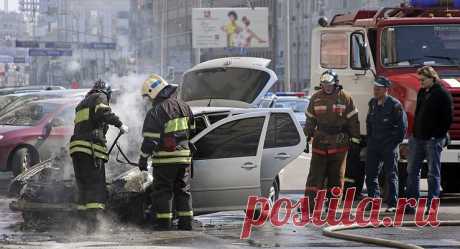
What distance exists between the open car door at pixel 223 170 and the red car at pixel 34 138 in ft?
18.2

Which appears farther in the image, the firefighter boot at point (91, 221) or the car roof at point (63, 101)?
the car roof at point (63, 101)

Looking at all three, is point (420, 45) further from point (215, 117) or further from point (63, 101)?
point (63, 101)

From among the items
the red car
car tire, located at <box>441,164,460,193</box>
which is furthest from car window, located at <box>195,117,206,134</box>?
the red car

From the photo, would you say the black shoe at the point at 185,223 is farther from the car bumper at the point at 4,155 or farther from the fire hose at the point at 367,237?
the car bumper at the point at 4,155

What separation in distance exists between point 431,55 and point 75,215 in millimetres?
5732

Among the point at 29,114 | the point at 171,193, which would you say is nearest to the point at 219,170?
the point at 171,193

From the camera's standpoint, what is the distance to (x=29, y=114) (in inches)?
688

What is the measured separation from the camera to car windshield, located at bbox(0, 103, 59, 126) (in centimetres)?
1734

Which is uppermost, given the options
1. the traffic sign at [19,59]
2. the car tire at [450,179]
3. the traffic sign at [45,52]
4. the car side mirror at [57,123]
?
the car side mirror at [57,123]

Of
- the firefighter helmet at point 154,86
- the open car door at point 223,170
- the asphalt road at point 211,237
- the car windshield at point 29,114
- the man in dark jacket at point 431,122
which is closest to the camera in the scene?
the asphalt road at point 211,237

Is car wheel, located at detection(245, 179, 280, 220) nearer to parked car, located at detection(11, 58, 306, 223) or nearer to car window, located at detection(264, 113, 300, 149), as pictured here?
parked car, located at detection(11, 58, 306, 223)

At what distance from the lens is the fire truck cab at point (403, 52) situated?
13516 millimetres

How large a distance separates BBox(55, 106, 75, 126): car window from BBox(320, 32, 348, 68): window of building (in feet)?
14.7

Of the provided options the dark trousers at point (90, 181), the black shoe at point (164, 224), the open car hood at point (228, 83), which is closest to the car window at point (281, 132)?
the black shoe at point (164, 224)
